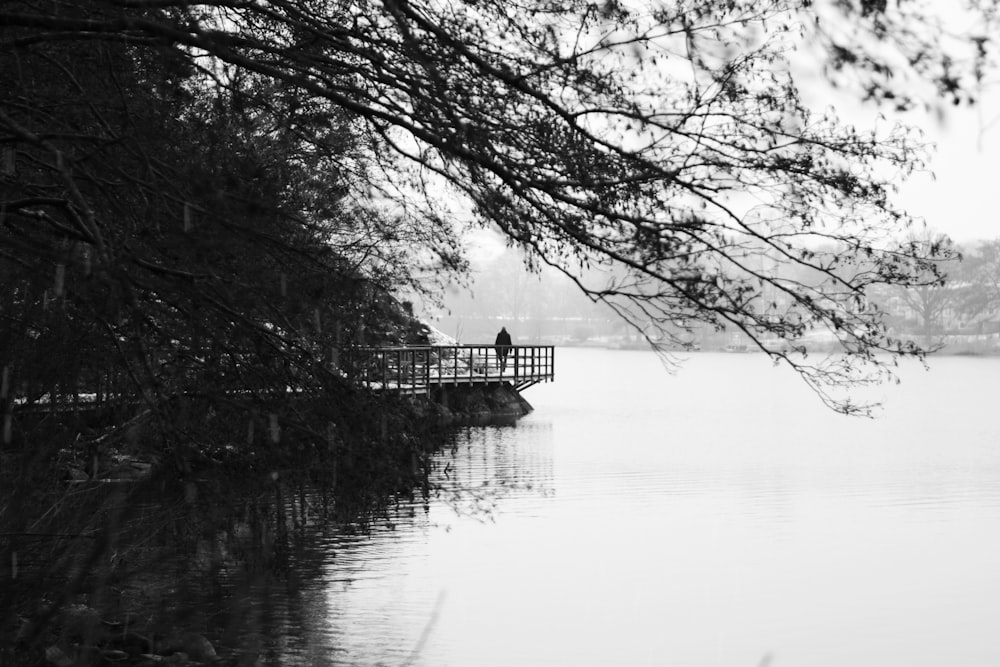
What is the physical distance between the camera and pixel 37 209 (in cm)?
899

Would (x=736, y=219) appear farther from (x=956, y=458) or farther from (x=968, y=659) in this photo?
(x=956, y=458)

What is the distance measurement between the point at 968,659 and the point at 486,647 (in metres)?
4.97

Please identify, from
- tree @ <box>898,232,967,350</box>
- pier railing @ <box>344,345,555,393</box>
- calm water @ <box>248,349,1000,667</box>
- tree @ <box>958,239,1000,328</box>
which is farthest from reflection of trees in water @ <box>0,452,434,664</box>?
tree @ <box>958,239,1000,328</box>

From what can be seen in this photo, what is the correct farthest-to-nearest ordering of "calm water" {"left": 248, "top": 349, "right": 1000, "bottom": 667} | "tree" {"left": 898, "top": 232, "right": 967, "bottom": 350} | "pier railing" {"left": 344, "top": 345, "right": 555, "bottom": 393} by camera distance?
"tree" {"left": 898, "top": 232, "right": 967, "bottom": 350} → "pier railing" {"left": 344, "top": 345, "right": 555, "bottom": 393} → "calm water" {"left": 248, "top": 349, "right": 1000, "bottom": 667}

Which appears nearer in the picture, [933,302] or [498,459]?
[498,459]

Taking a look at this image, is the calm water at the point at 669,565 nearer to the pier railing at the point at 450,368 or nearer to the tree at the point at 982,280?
the pier railing at the point at 450,368

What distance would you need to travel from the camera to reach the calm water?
13.0m

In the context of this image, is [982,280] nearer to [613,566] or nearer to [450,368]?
[450,368]

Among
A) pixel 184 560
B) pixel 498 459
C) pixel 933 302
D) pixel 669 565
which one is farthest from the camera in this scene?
pixel 933 302

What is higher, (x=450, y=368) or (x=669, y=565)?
(x=450, y=368)

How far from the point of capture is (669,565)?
17672mm

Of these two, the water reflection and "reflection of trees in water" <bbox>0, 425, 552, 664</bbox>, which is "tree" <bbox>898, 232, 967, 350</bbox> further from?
"reflection of trees in water" <bbox>0, 425, 552, 664</bbox>

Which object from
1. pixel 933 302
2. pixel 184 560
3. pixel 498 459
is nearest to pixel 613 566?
pixel 184 560

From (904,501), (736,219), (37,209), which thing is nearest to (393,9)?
(736,219)
